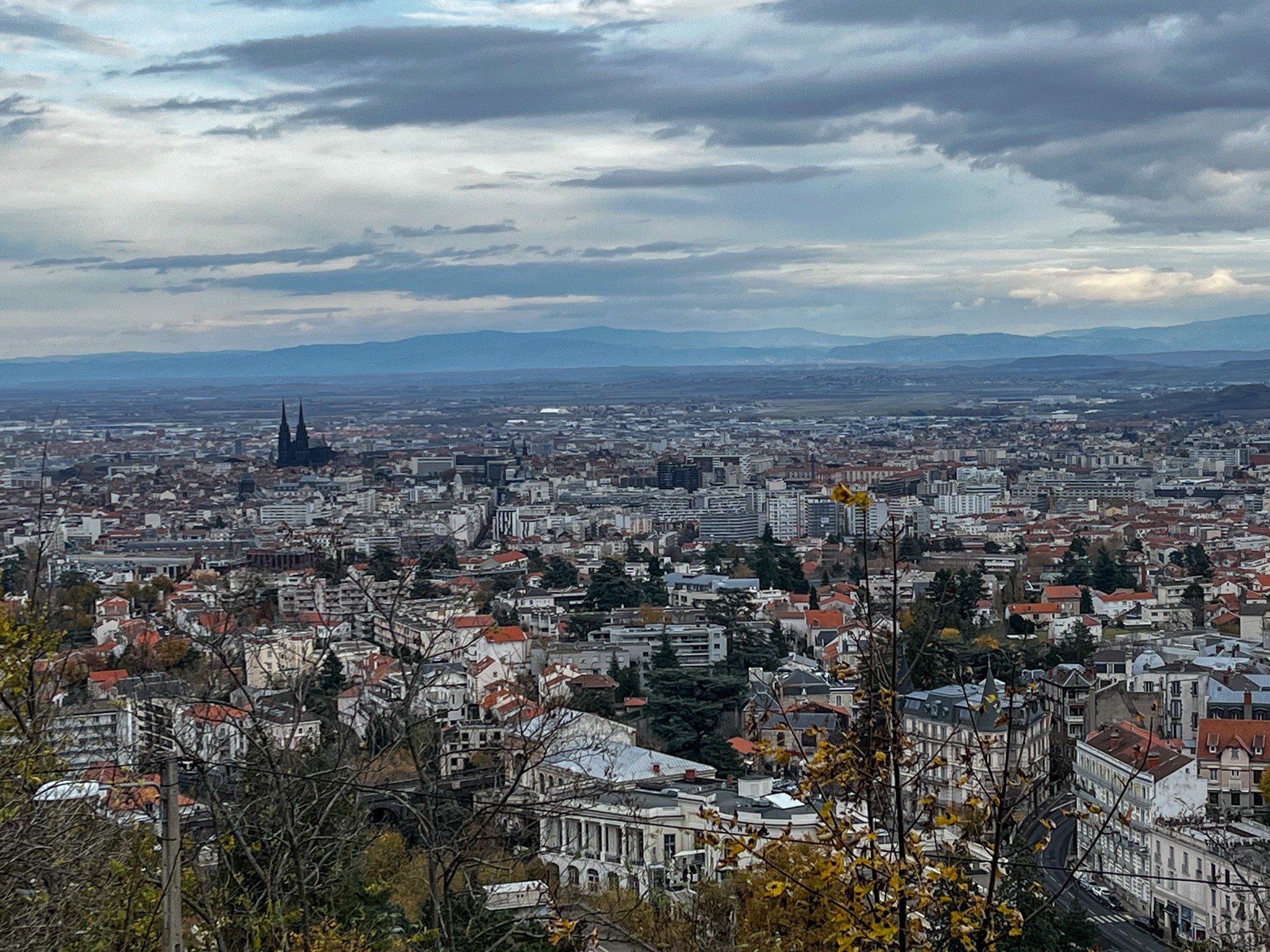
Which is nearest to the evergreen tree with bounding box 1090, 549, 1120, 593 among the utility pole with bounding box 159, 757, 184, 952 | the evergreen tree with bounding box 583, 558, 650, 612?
the evergreen tree with bounding box 583, 558, 650, 612

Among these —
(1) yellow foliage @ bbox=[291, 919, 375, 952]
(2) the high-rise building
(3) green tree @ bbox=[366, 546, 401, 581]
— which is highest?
(1) yellow foliage @ bbox=[291, 919, 375, 952]

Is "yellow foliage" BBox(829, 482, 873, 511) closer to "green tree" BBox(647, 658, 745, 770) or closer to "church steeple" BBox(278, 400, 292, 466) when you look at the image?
"green tree" BBox(647, 658, 745, 770)

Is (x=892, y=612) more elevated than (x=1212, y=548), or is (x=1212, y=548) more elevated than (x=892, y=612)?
(x=892, y=612)

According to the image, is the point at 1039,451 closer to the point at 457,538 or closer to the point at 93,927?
the point at 457,538

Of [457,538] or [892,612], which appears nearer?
[892,612]

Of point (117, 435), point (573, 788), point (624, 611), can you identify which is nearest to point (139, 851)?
point (573, 788)

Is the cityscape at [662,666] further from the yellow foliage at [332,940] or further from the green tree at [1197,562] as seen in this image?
the yellow foliage at [332,940]
